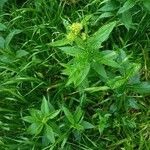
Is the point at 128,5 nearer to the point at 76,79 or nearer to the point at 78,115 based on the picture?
the point at 76,79

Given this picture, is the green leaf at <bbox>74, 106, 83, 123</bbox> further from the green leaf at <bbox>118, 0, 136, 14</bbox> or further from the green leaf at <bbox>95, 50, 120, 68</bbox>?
the green leaf at <bbox>118, 0, 136, 14</bbox>

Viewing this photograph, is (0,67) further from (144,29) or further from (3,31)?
(144,29)

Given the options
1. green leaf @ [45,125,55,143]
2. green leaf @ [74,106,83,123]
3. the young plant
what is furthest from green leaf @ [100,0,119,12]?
green leaf @ [45,125,55,143]

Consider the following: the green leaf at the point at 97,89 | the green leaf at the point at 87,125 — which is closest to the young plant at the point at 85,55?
the green leaf at the point at 97,89

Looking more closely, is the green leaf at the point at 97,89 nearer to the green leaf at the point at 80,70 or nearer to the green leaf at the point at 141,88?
the green leaf at the point at 141,88

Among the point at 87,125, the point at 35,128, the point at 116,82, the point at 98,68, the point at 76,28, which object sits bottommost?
the point at 87,125

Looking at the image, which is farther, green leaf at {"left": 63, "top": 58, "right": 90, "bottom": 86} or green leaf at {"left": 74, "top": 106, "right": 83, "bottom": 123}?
green leaf at {"left": 74, "top": 106, "right": 83, "bottom": 123}

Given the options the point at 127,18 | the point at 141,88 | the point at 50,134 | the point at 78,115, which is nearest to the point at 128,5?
the point at 127,18

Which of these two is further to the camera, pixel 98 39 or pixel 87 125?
pixel 87 125

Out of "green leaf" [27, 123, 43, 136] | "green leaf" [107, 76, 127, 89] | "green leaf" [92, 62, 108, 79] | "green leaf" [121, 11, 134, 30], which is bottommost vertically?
"green leaf" [27, 123, 43, 136]
